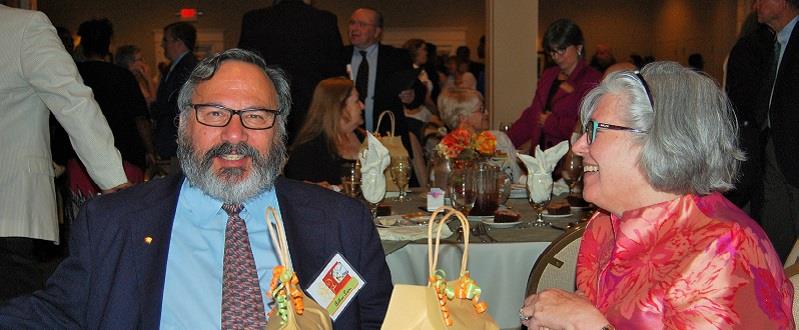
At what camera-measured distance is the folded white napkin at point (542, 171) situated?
12.3 ft

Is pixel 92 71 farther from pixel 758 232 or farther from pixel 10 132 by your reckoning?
pixel 758 232

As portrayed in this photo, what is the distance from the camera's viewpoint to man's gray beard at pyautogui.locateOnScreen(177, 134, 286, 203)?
214 cm

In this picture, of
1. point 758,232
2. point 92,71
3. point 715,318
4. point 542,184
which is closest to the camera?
point 715,318

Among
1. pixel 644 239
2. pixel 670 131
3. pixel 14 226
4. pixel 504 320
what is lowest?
pixel 504 320

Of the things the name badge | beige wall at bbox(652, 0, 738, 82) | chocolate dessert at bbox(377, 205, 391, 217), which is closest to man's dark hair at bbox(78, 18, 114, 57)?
chocolate dessert at bbox(377, 205, 391, 217)

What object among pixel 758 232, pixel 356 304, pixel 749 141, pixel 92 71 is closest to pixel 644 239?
pixel 758 232

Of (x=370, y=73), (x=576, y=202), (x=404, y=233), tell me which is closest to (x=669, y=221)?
(x=404, y=233)

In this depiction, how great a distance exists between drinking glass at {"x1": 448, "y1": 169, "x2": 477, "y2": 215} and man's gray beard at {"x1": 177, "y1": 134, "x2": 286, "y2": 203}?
1.55 metres

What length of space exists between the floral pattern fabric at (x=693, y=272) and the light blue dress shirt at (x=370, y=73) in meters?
4.46

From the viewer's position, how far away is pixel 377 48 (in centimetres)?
652

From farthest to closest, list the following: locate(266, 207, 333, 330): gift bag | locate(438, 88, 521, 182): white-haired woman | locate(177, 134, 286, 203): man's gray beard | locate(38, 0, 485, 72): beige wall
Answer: locate(38, 0, 485, 72): beige wall, locate(438, 88, 521, 182): white-haired woman, locate(177, 134, 286, 203): man's gray beard, locate(266, 207, 333, 330): gift bag

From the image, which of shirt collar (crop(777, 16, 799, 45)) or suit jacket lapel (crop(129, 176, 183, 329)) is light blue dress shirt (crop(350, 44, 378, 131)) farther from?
suit jacket lapel (crop(129, 176, 183, 329))

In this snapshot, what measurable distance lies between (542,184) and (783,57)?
5.18 ft

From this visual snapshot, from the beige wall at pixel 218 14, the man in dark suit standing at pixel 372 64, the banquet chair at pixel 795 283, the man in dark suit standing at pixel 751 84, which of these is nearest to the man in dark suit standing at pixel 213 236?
the banquet chair at pixel 795 283
